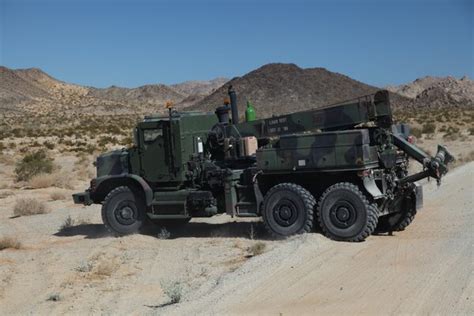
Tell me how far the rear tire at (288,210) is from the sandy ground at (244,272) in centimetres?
45

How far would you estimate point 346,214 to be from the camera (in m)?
12.4

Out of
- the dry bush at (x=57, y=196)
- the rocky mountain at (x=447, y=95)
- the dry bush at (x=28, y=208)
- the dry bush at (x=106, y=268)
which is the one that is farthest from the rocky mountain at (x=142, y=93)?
the dry bush at (x=106, y=268)

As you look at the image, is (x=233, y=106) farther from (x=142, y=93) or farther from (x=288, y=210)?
(x=142, y=93)

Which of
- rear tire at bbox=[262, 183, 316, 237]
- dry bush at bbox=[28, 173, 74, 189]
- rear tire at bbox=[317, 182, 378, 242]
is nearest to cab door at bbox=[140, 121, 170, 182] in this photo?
rear tire at bbox=[262, 183, 316, 237]

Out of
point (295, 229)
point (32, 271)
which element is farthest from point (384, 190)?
point (32, 271)

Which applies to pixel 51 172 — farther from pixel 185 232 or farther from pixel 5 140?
pixel 5 140

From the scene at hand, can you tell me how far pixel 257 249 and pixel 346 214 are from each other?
71.6 inches

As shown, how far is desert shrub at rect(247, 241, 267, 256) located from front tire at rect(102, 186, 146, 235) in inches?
133

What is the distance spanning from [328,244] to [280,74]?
323 feet

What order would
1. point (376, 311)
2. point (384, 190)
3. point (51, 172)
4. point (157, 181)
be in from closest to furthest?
point (376, 311)
point (384, 190)
point (157, 181)
point (51, 172)

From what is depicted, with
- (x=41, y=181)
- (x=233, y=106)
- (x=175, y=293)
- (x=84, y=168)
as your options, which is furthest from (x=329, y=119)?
(x=84, y=168)

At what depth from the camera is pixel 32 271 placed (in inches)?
466

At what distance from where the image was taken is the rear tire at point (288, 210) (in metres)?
12.8

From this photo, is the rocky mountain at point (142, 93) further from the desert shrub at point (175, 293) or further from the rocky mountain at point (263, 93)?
the desert shrub at point (175, 293)
